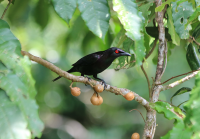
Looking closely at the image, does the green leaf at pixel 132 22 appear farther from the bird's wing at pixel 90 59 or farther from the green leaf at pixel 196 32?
the bird's wing at pixel 90 59

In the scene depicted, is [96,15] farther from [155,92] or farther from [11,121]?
[155,92]

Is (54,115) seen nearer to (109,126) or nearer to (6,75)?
(109,126)

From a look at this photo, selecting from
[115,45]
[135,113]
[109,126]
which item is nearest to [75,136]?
[109,126]

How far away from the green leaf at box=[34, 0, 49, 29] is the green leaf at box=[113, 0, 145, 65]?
1.68 metres

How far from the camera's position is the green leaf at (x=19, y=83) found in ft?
3.65

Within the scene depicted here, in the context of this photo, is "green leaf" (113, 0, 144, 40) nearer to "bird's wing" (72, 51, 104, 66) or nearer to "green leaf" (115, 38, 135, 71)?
"green leaf" (115, 38, 135, 71)

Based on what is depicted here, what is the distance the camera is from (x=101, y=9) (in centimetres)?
169

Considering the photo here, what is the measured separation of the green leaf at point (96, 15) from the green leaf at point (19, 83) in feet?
1.68

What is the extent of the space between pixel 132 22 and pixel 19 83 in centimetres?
87

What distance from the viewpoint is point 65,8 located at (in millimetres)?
1670

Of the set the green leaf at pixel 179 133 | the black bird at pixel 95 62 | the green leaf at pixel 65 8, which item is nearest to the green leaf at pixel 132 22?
the green leaf at pixel 65 8

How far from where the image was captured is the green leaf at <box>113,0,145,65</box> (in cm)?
159

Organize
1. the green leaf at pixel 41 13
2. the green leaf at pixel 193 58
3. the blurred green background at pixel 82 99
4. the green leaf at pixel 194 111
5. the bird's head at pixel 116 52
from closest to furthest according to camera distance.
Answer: the green leaf at pixel 194 111 → the green leaf at pixel 193 58 → the bird's head at pixel 116 52 → the green leaf at pixel 41 13 → the blurred green background at pixel 82 99

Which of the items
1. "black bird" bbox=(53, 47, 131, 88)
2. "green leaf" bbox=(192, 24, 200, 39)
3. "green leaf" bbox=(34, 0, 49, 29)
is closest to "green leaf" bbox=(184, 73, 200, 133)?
"green leaf" bbox=(192, 24, 200, 39)
